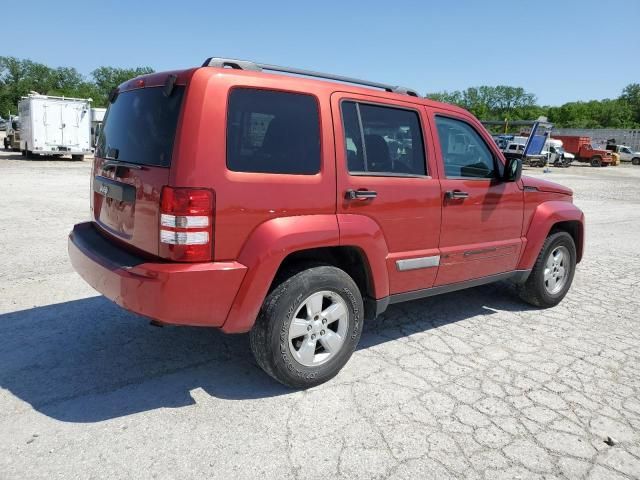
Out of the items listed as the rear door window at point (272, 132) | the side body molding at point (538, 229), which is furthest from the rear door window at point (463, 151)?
the rear door window at point (272, 132)

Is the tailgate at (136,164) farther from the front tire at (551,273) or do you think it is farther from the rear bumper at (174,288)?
the front tire at (551,273)

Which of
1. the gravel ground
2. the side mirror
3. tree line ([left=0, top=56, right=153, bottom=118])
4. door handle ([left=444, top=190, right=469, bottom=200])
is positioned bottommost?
the gravel ground

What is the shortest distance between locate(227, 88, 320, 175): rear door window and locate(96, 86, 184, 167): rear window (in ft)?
1.11

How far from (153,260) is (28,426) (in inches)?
44.3

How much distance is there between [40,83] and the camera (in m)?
93.8

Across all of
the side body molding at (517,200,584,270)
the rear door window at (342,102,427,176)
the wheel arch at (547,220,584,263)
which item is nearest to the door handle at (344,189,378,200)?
the rear door window at (342,102,427,176)

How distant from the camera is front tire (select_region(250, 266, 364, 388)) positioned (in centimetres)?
304

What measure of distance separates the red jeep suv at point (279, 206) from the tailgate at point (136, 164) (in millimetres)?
13

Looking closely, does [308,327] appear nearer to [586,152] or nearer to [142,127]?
[142,127]

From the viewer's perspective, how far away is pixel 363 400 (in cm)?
316

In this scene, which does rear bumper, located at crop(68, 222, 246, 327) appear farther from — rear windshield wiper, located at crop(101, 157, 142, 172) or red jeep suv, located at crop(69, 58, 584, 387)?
rear windshield wiper, located at crop(101, 157, 142, 172)

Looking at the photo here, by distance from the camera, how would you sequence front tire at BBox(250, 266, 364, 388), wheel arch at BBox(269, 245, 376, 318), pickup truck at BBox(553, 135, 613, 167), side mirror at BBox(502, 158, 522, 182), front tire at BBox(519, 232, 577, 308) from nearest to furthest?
front tire at BBox(250, 266, 364, 388) < wheel arch at BBox(269, 245, 376, 318) < side mirror at BBox(502, 158, 522, 182) < front tire at BBox(519, 232, 577, 308) < pickup truck at BBox(553, 135, 613, 167)

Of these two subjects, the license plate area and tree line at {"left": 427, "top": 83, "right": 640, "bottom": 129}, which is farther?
tree line at {"left": 427, "top": 83, "right": 640, "bottom": 129}

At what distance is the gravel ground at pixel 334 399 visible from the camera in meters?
2.56
